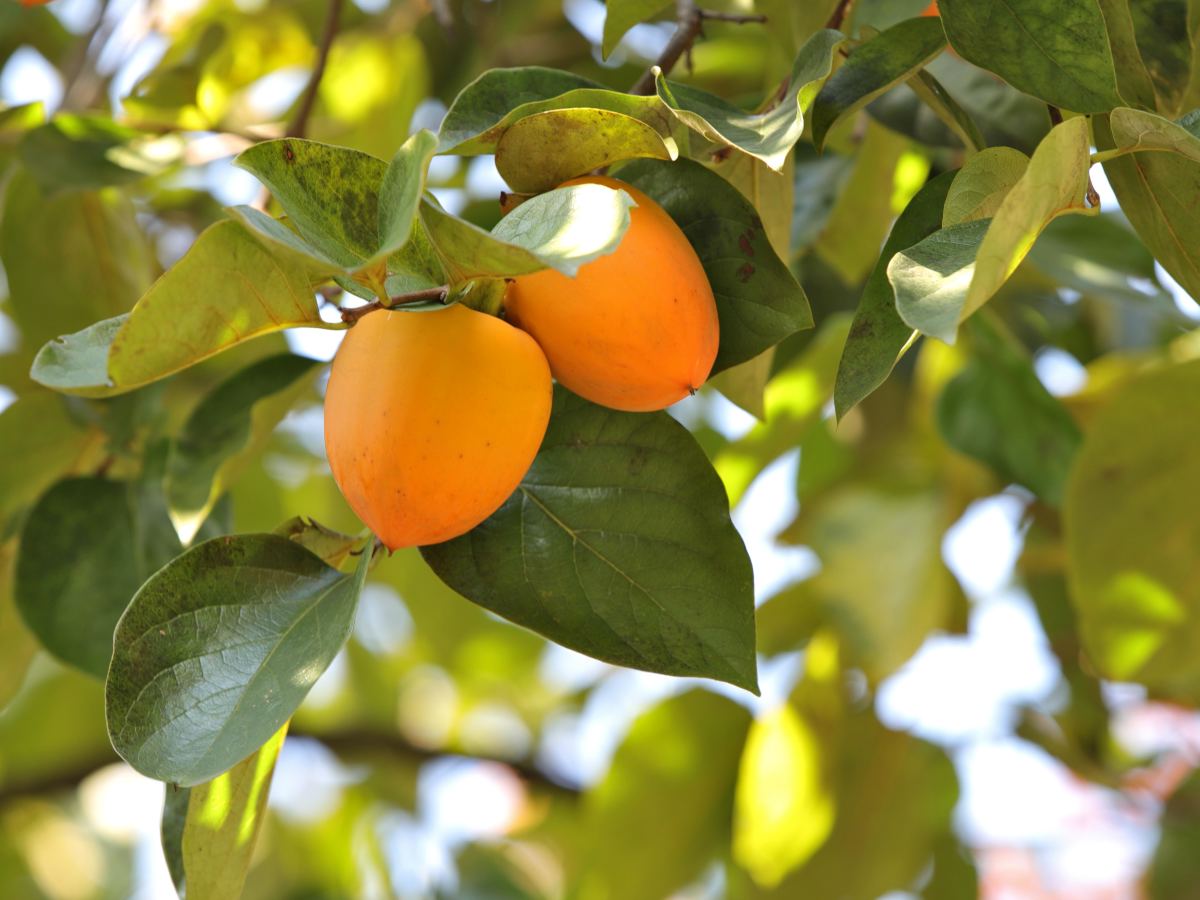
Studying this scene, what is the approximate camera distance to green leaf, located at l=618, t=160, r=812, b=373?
530mm

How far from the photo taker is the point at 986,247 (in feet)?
1.27

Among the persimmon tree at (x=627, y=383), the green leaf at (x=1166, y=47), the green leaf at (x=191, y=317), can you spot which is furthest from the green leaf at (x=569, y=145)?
the green leaf at (x=1166, y=47)

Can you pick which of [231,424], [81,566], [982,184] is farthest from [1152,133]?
[81,566]

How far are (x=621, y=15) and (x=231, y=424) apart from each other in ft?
1.05

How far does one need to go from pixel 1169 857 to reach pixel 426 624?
902 mm

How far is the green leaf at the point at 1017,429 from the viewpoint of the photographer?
107 centimetres

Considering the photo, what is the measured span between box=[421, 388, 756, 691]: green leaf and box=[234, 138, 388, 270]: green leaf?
147 mm

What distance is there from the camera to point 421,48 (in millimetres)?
1308

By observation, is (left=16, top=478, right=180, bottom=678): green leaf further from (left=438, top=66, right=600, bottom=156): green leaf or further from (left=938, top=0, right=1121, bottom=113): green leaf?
(left=938, top=0, right=1121, bottom=113): green leaf

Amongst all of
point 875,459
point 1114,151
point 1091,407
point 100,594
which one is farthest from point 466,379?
point 875,459

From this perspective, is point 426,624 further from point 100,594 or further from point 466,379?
point 466,379

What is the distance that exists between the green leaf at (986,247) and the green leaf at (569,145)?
110 millimetres

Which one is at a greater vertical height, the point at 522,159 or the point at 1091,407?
the point at 522,159

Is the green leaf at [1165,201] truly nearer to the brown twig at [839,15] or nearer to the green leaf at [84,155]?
the brown twig at [839,15]
